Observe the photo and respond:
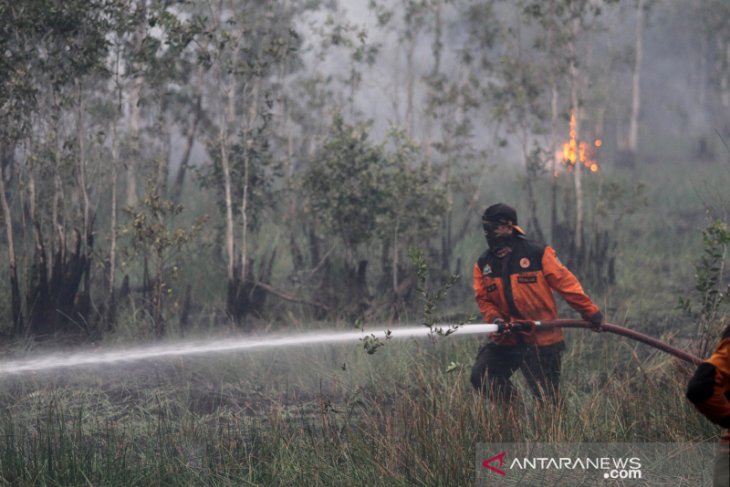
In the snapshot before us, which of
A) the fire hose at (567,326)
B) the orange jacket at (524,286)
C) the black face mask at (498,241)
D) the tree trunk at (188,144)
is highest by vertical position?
the tree trunk at (188,144)

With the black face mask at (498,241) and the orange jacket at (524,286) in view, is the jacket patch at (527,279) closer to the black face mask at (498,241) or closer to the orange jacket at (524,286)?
the orange jacket at (524,286)

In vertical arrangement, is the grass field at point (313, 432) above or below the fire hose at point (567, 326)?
below

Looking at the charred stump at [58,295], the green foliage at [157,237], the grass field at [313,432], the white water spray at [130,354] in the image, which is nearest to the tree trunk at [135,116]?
the green foliage at [157,237]

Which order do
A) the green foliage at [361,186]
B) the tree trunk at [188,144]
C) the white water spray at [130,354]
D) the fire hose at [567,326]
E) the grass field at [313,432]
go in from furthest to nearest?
1. the tree trunk at [188,144]
2. the green foliage at [361,186]
3. the white water spray at [130,354]
4. the fire hose at [567,326]
5. the grass field at [313,432]

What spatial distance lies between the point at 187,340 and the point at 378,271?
155 inches

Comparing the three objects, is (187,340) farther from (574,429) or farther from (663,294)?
(663,294)

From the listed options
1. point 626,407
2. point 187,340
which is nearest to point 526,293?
point 626,407

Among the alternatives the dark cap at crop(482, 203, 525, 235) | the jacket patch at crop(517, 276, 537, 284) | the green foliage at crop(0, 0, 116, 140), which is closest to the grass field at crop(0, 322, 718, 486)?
the jacket patch at crop(517, 276, 537, 284)

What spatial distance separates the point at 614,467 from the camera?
5.70 m

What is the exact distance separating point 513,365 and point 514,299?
0.49 metres

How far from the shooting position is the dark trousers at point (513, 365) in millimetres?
7035

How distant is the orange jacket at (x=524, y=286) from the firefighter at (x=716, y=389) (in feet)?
11.4

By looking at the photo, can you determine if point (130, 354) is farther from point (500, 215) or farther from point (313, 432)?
point (500, 215)

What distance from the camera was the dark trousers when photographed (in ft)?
23.1
